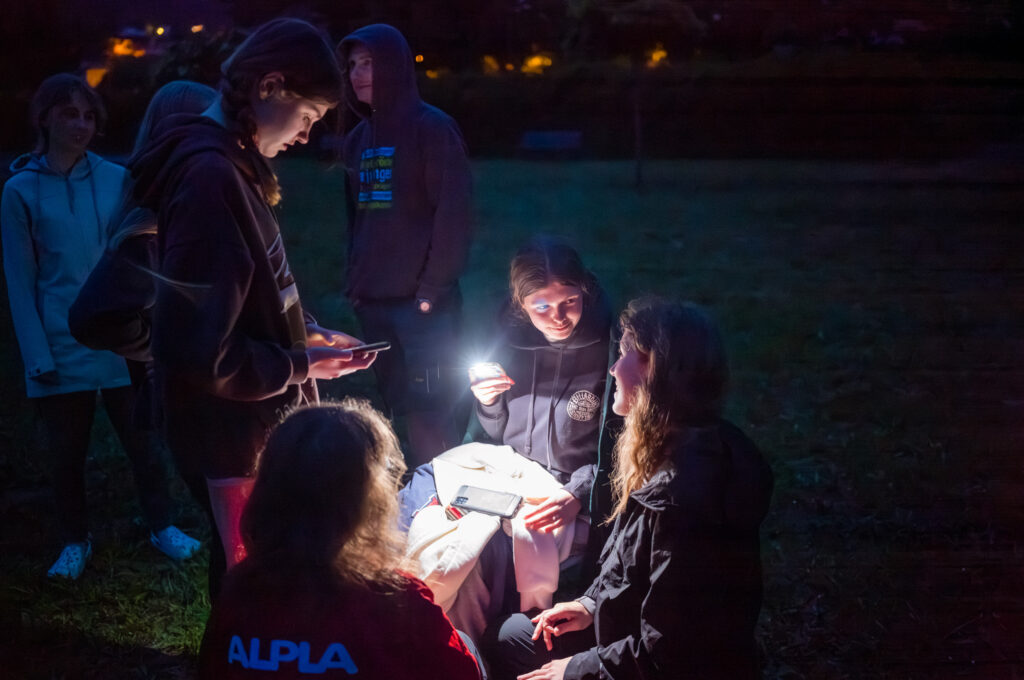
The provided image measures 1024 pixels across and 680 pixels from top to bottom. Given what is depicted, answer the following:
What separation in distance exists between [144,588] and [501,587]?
1678mm

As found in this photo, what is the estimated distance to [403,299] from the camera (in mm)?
3391

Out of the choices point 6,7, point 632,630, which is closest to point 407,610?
point 632,630

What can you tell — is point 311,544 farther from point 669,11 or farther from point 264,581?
point 669,11

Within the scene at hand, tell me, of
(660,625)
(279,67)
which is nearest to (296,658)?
(660,625)

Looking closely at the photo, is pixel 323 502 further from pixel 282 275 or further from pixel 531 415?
pixel 531 415

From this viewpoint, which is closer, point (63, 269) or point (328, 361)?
point (328, 361)

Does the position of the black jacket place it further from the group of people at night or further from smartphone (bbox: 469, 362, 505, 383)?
smartphone (bbox: 469, 362, 505, 383)

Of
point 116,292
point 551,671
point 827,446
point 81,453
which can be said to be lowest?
point 827,446

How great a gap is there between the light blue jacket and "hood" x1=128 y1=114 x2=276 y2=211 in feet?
5.34

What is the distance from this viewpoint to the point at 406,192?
11.0 ft

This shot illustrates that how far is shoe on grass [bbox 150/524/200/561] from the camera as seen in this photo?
11.0 feet

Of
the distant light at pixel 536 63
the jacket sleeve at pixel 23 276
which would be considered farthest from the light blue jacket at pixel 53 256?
the distant light at pixel 536 63

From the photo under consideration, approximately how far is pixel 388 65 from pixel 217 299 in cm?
202

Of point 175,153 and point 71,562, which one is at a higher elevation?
point 175,153
